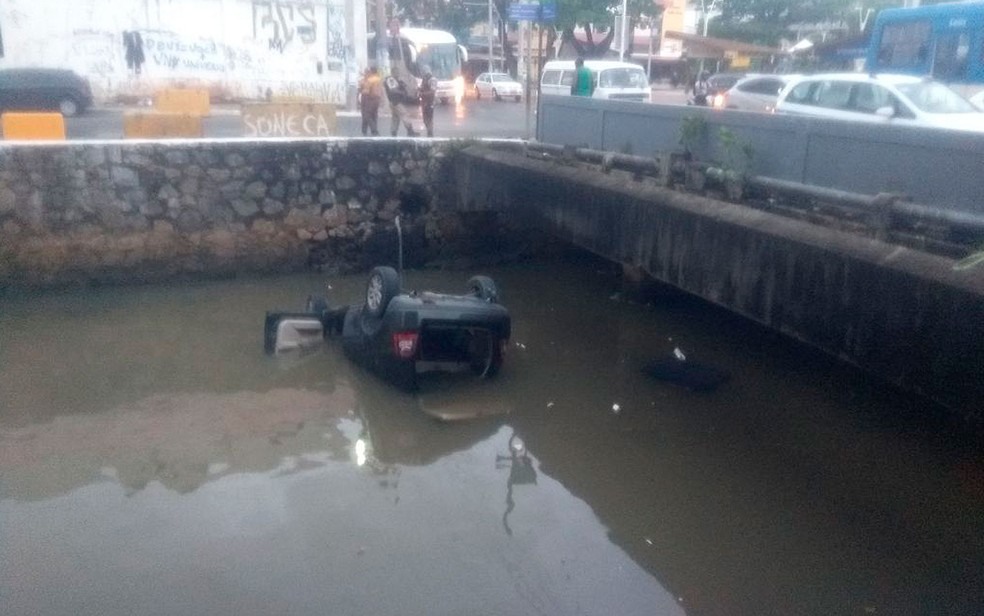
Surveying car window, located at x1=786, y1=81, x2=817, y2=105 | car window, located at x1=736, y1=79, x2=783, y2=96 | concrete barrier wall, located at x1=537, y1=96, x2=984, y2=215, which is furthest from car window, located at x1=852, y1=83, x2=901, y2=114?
car window, located at x1=736, y1=79, x2=783, y2=96

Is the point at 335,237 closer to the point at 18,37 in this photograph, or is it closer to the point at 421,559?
the point at 421,559

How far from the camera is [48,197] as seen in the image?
1301 cm

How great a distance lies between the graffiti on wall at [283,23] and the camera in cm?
2930

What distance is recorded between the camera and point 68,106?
23.6 m

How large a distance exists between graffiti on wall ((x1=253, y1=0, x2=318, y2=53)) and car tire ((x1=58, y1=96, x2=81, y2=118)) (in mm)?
7294

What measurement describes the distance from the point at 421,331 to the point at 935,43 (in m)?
14.5

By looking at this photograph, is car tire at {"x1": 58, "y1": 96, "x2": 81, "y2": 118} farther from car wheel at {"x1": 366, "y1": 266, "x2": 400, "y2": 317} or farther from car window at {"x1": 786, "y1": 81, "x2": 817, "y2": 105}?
car wheel at {"x1": 366, "y1": 266, "x2": 400, "y2": 317}

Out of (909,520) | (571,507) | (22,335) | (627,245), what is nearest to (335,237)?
(22,335)

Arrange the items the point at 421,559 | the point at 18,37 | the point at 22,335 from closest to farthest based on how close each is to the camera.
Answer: the point at 421,559, the point at 22,335, the point at 18,37

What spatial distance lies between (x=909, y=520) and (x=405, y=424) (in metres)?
4.24

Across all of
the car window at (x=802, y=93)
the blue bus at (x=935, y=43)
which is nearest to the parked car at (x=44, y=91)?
the car window at (x=802, y=93)

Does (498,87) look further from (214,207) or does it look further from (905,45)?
(214,207)

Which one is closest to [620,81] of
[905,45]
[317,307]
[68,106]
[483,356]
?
[905,45]

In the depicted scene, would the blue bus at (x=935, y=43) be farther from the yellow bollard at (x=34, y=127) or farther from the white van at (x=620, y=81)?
the yellow bollard at (x=34, y=127)
